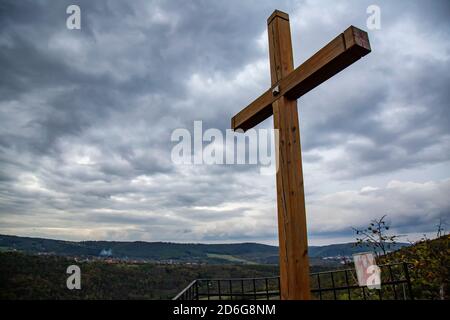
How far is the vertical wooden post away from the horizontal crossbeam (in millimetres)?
94

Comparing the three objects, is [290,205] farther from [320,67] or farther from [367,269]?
[367,269]

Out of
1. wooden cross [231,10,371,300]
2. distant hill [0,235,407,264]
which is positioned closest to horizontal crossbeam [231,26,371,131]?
wooden cross [231,10,371,300]

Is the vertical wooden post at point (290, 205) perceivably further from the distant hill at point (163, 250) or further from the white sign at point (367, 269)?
the distant hill at point (163, 250)

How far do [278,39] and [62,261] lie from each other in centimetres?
4726

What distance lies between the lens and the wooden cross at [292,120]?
2.02m

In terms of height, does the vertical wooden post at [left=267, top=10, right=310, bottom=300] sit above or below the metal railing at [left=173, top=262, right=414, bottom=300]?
above

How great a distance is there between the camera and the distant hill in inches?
3287

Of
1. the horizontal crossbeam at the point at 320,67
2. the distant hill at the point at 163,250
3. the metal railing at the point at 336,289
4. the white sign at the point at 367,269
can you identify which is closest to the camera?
the horizontal crossbeam at the point at 320,67

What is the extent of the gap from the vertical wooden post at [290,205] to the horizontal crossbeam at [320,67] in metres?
0.09

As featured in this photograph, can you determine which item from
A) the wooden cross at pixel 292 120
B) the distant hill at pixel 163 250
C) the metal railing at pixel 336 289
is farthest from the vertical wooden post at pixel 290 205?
the distant hill at pixel 163 250

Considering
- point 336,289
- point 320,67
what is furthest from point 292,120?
point 336,289

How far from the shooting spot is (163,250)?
11638cm

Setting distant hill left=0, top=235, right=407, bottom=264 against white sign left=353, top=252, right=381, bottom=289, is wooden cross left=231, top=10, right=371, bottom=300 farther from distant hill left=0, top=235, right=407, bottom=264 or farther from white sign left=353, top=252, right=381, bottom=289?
distant hill left=0, top=235, right=407, bottom=264
